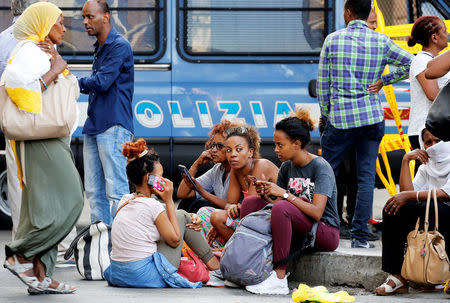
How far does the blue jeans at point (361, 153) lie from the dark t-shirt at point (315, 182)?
668 millimetres

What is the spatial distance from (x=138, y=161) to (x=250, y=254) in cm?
95

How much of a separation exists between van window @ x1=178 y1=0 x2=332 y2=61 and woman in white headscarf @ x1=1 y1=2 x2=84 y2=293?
3082 millimetres

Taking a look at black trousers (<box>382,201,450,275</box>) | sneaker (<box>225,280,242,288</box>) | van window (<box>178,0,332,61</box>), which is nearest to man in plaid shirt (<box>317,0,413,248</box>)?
black trousers (<box>382,201,450,275</box>)

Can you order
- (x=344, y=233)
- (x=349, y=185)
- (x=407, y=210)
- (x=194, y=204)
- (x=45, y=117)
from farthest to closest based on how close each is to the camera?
(x=349, y=185) → (x=344, y=233) → (x=194, y=204) → (x=407, y=210) → (x=45, y=117)

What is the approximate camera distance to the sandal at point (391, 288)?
545 centimetres

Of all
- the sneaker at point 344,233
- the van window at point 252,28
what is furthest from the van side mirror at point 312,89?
the sneaker at point 344,233

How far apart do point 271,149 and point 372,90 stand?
5.64 feet

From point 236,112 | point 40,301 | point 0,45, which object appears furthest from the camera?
point 236,112

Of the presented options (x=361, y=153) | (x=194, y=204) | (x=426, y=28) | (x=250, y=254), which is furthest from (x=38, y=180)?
(x=426, y=28)

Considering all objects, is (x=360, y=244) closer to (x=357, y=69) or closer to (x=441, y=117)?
(x=357, y=69)

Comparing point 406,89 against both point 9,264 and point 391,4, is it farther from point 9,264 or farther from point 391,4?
point 9,264

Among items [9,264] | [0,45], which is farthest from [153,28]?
[9,264]

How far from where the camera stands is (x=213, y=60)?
26.7 feet

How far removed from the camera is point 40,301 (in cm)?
495
